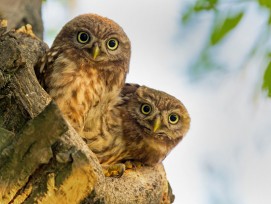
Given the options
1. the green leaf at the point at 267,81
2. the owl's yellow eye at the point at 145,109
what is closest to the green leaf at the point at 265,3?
the green leaf at the point at 267,81

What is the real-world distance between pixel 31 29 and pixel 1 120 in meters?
1.21

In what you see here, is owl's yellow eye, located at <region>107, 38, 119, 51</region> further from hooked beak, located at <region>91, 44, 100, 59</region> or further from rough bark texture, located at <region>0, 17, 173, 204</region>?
rough bark texture, located at <region>0, 17, 173, 204</region>

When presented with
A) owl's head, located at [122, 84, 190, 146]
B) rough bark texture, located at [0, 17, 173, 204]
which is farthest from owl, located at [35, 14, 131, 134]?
rough bark texture, located at [0, 17, 173, 204]

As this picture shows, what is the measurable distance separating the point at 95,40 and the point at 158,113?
56 centimetres

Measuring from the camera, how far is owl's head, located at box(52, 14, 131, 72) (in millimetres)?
3078

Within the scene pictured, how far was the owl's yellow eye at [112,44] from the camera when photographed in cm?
323

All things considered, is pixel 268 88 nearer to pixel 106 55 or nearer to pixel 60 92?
pixel 60 92

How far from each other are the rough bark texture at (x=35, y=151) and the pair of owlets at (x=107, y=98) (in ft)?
2.00

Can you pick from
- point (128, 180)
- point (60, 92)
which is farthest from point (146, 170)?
point (60, 92)

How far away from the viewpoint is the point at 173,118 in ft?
11.3

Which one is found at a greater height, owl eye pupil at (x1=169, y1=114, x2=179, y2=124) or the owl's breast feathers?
the owl's breast feathers

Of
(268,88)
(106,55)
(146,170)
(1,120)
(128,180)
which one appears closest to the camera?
(268,88)

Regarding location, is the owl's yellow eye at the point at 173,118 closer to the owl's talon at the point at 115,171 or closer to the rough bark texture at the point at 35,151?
the owl's talon at the point at 115,171

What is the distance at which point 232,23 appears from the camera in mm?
1964
